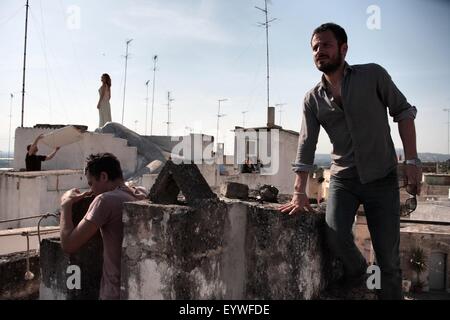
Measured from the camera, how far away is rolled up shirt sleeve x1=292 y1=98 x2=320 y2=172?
314 cm

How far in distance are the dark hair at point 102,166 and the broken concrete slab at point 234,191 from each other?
90 cm

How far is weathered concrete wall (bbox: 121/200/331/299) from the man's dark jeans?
0.16 m

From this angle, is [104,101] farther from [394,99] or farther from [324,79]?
[394,99]

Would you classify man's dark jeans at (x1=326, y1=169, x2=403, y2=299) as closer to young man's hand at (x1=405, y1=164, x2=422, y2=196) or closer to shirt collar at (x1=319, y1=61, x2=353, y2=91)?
young man's hand at (x1=405, y1=164, x2=422, y2=196)

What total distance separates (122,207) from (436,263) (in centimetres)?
1688

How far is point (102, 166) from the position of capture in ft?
10.8

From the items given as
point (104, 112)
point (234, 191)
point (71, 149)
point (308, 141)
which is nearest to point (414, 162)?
point (308, 141)

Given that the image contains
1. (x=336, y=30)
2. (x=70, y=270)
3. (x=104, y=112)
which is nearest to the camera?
(x=336, y=30)

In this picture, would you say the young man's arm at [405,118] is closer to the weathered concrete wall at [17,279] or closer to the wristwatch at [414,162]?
the wristwatch at [414,162]

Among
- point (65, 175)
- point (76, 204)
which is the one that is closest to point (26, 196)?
point (65, 175)

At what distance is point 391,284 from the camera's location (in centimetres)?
279

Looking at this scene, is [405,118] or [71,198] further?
[71,198]

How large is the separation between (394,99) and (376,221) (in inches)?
33.0
